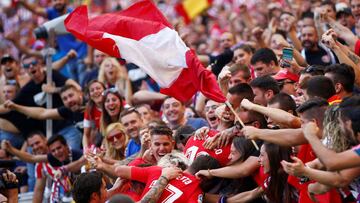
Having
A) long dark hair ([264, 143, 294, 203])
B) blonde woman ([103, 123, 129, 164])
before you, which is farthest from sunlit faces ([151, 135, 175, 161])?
blonde woman ([103, 123, 129, 164])

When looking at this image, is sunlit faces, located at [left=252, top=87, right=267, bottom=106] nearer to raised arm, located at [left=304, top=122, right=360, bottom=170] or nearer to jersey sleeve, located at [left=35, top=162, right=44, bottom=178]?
raised arm, located at [left=304, top=122, right=360, bottom=170]

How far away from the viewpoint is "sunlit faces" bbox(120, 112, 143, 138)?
12469 mm

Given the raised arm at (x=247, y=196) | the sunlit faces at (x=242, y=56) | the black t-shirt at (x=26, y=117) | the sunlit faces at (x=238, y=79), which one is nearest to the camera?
the raised arm at (x=247, y=196)

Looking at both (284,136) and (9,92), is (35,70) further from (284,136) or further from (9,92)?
(284,136)

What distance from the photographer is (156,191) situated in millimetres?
9344

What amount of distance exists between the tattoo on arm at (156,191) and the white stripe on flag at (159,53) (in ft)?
4.35

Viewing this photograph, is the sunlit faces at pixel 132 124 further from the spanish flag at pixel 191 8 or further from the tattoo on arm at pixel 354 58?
the spanish flag at pixel 191 8

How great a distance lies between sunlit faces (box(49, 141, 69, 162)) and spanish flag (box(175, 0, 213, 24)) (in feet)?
30.1

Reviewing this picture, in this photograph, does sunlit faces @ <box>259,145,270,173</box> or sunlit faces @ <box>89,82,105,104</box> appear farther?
sunlit faces @ <box>89,82,105,104</box>

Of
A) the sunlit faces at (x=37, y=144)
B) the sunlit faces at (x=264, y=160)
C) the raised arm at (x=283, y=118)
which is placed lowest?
the sunlit faces at (x=37, y=144)

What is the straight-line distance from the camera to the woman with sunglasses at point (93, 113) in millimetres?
14016

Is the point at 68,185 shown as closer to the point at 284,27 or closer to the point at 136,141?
the point at 136,141

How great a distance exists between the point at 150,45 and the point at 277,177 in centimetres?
239

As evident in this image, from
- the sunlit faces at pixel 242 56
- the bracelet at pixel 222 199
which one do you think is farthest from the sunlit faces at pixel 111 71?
the bracelet at pixel 222 199
